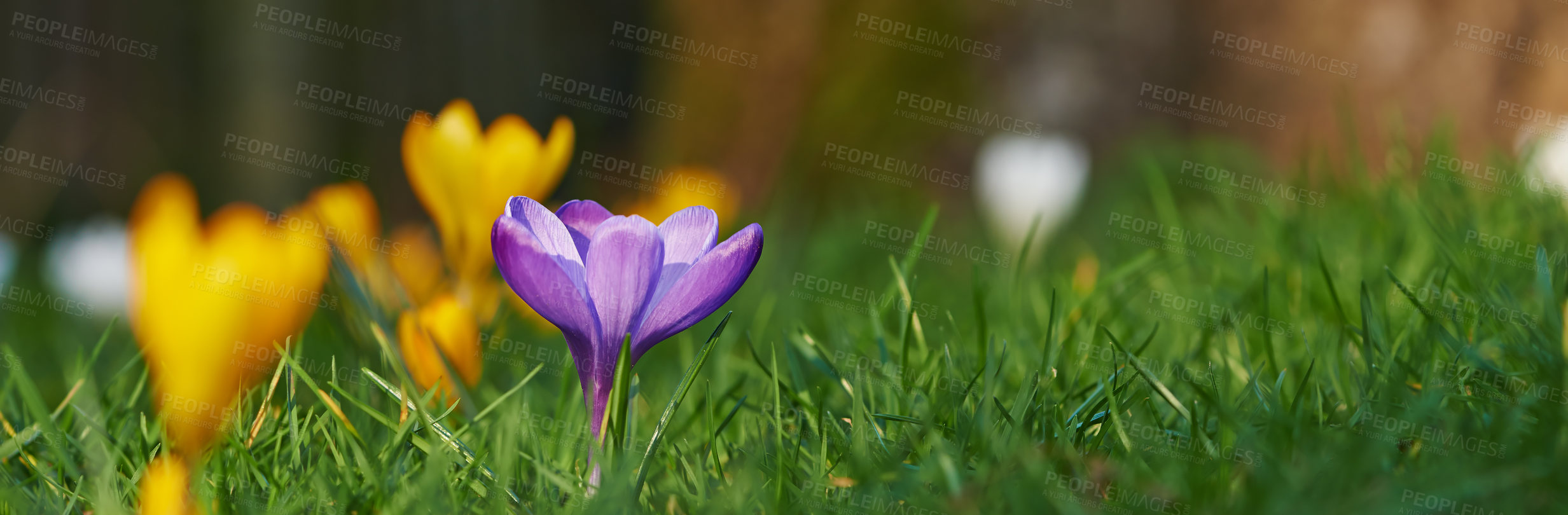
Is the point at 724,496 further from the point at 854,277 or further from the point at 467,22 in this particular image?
the point at 467,22

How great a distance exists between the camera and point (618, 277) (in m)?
0.50

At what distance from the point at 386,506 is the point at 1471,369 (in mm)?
709

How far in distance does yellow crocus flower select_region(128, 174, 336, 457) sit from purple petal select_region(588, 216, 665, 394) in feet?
0.56

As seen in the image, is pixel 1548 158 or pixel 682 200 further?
pixel 1548 158

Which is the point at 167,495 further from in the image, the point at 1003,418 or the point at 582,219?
the point at 1003,418

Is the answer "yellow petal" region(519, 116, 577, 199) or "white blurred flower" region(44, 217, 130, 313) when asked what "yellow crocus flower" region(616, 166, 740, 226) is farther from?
"white blurred flower" region(44, 217, 130, 313)

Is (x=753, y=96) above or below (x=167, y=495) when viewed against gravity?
above

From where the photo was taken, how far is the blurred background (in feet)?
6.57

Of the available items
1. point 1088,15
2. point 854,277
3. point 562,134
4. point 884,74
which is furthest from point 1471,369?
point 884,74

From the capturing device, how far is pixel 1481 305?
27.3 inches

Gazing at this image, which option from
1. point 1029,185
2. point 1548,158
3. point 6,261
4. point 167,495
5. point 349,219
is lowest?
point 6,261

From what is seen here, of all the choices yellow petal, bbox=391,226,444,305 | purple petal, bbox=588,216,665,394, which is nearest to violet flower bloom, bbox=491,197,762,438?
purple petal, bbox=588,216,665,394

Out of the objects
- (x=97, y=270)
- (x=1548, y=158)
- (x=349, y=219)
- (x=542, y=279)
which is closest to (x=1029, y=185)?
(x=1548, y=158)

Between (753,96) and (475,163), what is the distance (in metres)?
2.33
